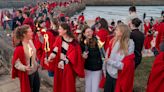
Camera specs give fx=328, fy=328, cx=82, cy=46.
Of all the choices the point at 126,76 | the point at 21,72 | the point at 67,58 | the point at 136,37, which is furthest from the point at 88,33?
the point at 21,72

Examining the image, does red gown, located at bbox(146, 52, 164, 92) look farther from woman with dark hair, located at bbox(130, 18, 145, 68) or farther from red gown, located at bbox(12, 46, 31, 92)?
red gown, located at bbox(12, 46, 31, 92)

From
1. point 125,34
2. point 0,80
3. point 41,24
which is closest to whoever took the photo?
point 125,34

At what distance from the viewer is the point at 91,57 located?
20.2 ft

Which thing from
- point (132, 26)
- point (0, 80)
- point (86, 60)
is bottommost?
point (0, 80)

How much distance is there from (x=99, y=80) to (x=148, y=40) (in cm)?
901

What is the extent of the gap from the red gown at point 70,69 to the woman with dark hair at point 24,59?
1.62 ft

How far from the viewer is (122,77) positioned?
5523 mm

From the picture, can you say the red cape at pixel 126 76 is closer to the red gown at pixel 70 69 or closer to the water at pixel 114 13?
the red gown at pixel 70 69

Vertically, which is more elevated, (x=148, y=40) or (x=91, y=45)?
(x=91, y=45)

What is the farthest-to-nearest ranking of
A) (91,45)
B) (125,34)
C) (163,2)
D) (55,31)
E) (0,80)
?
(163,2)
(0,80)
(55,31)
(91,45)
(125,34)

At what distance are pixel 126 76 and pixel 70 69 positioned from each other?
44.5 inches

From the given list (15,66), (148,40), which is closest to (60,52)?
(15,66)

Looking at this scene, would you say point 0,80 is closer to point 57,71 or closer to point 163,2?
point 57,71

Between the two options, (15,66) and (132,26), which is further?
(132,26)
